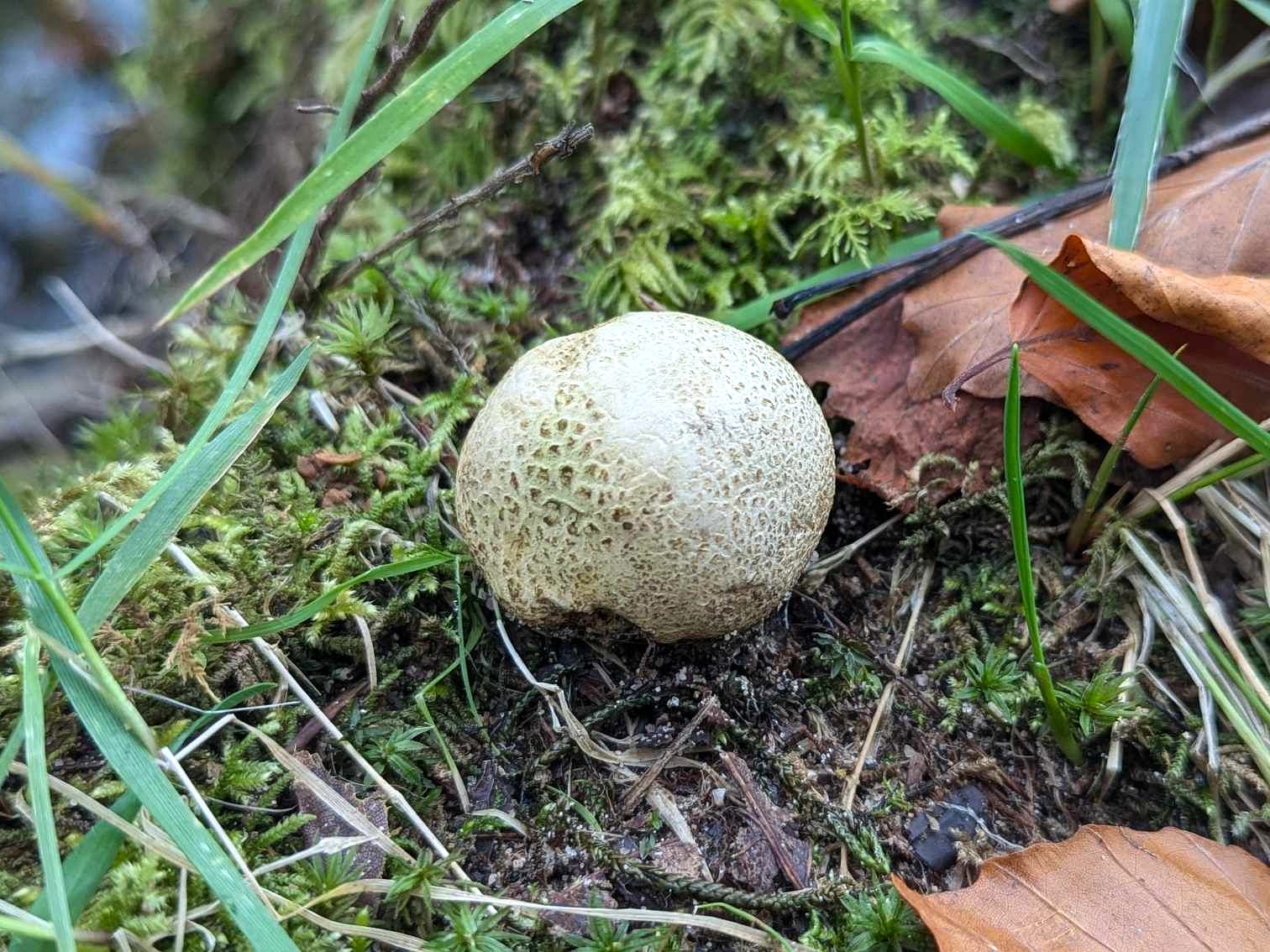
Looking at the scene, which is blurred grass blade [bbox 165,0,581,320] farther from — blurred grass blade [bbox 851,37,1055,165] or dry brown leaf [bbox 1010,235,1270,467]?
dry brown leaf [bbox 1010,235,1270,467]

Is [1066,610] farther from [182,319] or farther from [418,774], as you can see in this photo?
[182,319]

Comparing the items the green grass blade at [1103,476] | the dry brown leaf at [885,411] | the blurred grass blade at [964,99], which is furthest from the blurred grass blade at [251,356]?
the green grass blade at [1103,476]

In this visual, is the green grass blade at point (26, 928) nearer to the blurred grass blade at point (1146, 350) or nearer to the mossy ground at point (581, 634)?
the mossy ground at point (581, 634)

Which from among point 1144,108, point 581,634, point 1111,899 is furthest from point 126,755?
point 1144,108

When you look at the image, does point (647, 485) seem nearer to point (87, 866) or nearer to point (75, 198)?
point (87, 866)

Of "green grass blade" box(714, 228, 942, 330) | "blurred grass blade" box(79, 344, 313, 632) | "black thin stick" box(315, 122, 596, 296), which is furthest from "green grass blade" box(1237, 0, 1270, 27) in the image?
"blurred grass blade" box(79, 344, 313, 632)

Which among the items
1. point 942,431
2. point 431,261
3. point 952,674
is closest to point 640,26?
point 431,261
